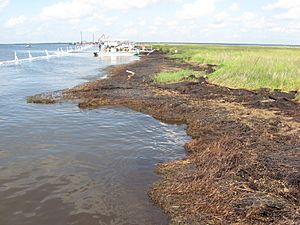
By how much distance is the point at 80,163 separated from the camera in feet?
35.3

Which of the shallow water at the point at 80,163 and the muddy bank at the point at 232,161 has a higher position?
the muddy bank at the point at 232,161

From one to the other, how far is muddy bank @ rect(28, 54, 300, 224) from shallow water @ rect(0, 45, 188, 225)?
67cm

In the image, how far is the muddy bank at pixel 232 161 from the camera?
703 cm

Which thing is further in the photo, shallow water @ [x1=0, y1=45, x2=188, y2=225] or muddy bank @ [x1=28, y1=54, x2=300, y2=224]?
shallow water @ [x1=0, y1=45, x2=188, y2=225]

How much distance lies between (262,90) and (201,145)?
1022cm

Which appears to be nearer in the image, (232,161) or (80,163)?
(232,161)

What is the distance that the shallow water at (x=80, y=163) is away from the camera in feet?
25.3

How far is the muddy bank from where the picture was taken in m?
7.03

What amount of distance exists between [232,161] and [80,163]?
15.4ft

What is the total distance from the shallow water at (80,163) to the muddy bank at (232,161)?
672mm

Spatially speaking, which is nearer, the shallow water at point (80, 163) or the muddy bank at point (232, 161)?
the muddy bank at point (232, 161)

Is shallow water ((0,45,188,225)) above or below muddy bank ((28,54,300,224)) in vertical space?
below

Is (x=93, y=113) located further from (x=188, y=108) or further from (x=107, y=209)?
(x=107, y=209)

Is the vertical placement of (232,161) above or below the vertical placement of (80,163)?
above
